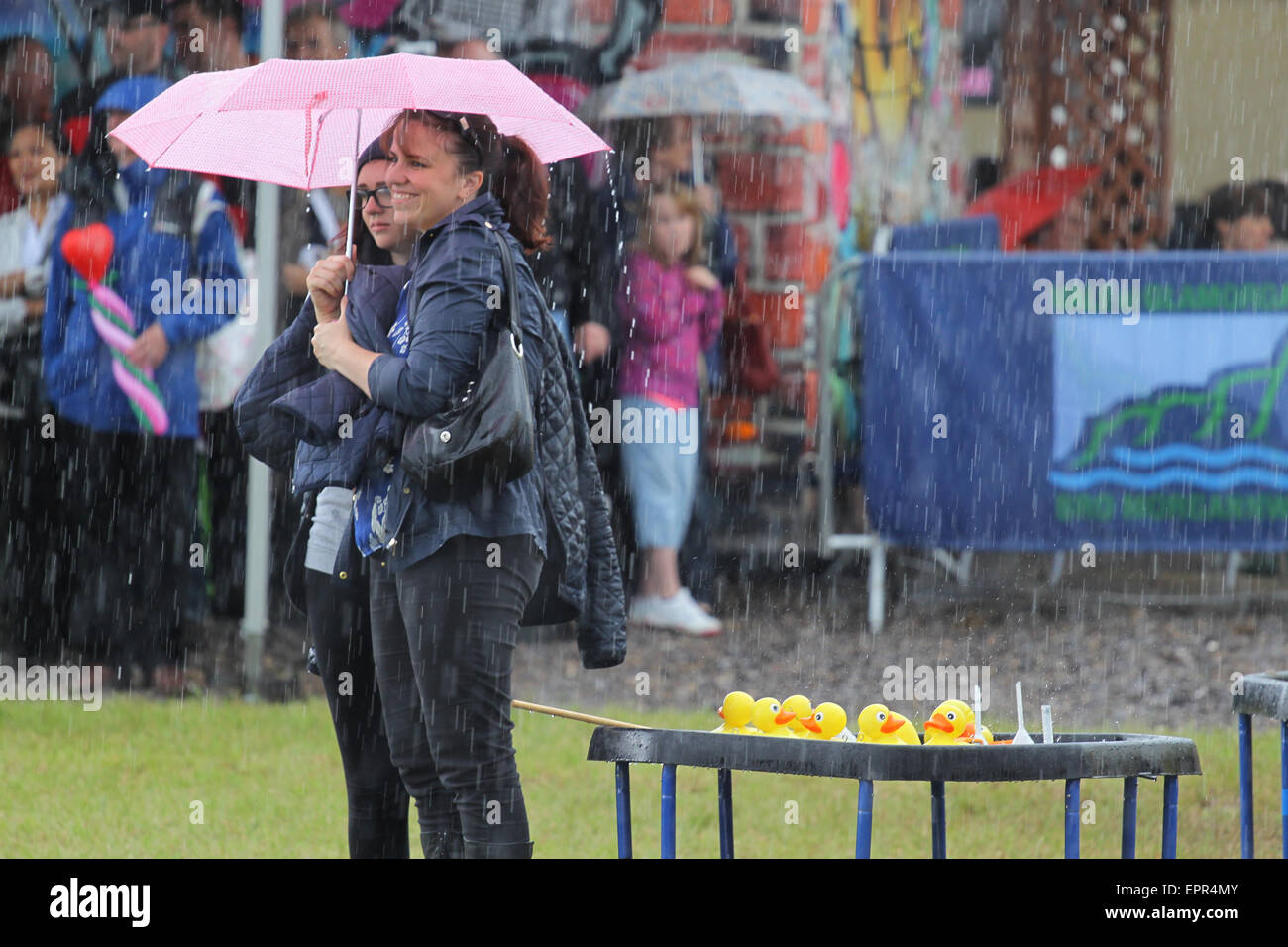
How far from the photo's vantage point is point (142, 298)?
7562mm

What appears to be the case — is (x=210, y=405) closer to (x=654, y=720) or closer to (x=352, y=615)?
(x=654, y=720)

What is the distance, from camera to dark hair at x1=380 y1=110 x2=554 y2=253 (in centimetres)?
422

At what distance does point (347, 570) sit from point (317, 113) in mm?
1251

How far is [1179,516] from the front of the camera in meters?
8.77

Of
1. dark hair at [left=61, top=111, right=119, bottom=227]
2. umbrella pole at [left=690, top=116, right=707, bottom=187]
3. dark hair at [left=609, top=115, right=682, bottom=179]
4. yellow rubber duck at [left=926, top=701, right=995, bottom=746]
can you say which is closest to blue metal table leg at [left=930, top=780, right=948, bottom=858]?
yellow rubber duck at [left=926, top=701, right=995, bottom=746]

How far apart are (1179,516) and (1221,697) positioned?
1.08 m

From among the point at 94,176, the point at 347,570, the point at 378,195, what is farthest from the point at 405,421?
the point at 94,176

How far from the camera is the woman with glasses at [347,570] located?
4172mm

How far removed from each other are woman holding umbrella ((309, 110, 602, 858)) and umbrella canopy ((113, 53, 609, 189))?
0.11 meters

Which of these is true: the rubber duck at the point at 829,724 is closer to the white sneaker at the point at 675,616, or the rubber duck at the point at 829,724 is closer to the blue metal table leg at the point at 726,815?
the blue metal table leg at the point at 726,815

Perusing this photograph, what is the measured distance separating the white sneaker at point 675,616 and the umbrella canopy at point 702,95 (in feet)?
8.23

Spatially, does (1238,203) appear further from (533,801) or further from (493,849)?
(493,849)

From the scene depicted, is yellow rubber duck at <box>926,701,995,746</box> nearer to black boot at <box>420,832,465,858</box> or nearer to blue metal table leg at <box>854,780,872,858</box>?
blue metal table leg at <box>854,780,872,858</box>

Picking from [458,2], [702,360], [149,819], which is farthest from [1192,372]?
[149,819]
